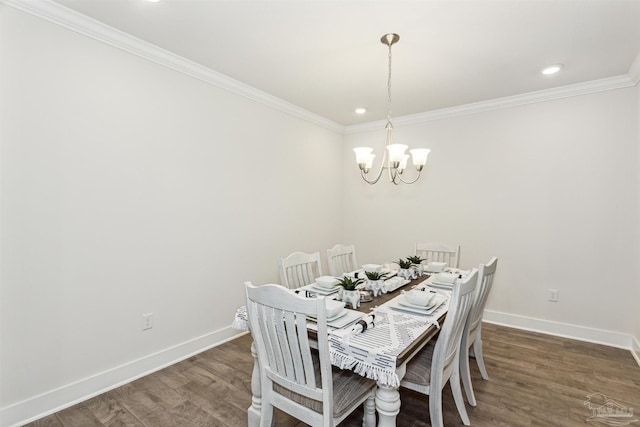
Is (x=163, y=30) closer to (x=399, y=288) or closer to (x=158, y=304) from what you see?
(x=158, y=304)

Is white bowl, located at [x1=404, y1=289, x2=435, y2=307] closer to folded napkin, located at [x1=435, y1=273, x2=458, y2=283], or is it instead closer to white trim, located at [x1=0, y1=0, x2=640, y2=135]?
folded napkin, located at [x1=435, y1=273, x2=458, y2=283]

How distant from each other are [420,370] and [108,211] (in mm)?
2366

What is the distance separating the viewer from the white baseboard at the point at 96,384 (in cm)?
193

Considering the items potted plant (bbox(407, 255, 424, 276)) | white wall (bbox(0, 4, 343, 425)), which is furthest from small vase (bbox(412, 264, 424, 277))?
white wall (bbox(0, 4, 343, 425))

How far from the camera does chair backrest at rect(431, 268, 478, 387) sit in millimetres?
1583

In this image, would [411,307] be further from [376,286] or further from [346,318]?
[346,318]

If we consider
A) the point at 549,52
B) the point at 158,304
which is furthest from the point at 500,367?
the point at 158,304

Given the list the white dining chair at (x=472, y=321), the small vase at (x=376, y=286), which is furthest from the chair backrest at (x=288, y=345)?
the white dining chair at (x=472, y=321)

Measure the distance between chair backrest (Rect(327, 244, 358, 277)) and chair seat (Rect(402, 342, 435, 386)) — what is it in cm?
120

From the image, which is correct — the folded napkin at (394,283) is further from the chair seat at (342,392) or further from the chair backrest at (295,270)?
the chair seat at (342,392)

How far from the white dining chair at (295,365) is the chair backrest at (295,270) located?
87cm

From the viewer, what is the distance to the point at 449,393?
7.50 feet

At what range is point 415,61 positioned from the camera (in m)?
2.71

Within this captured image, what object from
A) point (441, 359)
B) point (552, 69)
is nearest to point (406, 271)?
point (441, 359)
